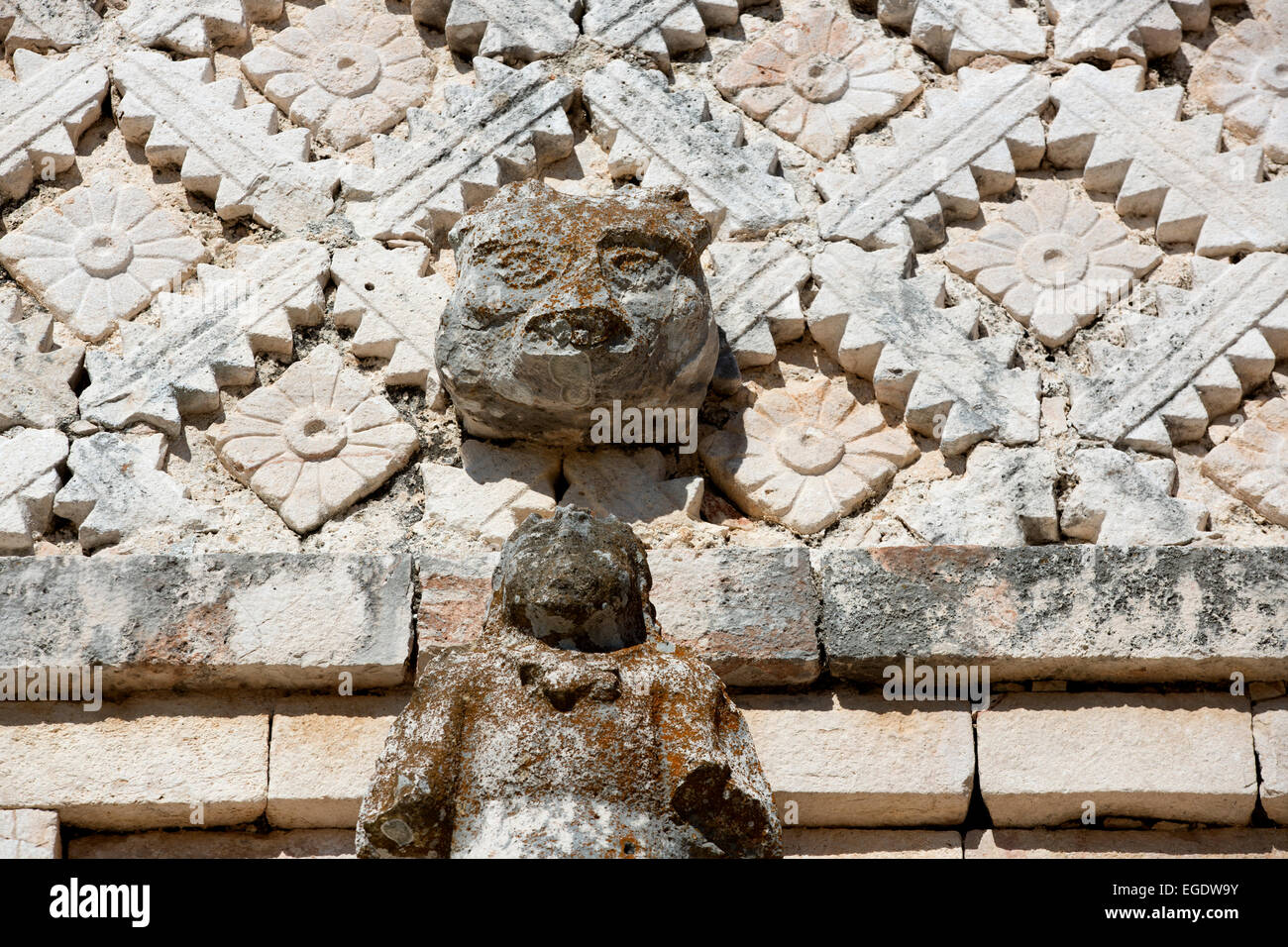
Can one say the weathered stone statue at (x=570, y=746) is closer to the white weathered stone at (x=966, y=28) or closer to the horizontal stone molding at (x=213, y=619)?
the horizontal stone molding at (x=213, y=619)

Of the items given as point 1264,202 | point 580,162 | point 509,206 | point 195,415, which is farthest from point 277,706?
point 1264,202

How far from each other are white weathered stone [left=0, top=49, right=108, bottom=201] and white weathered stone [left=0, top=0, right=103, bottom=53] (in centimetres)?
6

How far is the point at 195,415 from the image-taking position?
6027 mm

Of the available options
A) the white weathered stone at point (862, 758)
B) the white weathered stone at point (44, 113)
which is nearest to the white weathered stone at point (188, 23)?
the white weathered stone at point (44, 113)

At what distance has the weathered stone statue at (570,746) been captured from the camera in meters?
4.08

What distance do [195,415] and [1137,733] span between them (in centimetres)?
310

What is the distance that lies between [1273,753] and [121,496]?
355cm

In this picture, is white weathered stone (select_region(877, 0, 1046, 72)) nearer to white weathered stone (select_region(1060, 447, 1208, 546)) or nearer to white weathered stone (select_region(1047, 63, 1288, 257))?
white weathered stone (select_region(1047, 63, 1288, 257))

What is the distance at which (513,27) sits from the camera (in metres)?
6.78

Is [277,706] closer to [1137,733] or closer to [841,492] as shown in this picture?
[841,492]

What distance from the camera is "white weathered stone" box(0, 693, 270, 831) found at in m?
5.35

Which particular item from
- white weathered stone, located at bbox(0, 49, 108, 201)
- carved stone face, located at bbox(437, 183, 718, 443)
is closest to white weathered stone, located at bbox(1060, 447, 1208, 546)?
carved stone face, located at bbox(437, 183, 718, 443)

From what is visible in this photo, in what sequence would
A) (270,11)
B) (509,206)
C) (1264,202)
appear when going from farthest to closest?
(270,11) < (1264,202) < (509,206)

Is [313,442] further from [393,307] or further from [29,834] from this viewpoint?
[29,834]
